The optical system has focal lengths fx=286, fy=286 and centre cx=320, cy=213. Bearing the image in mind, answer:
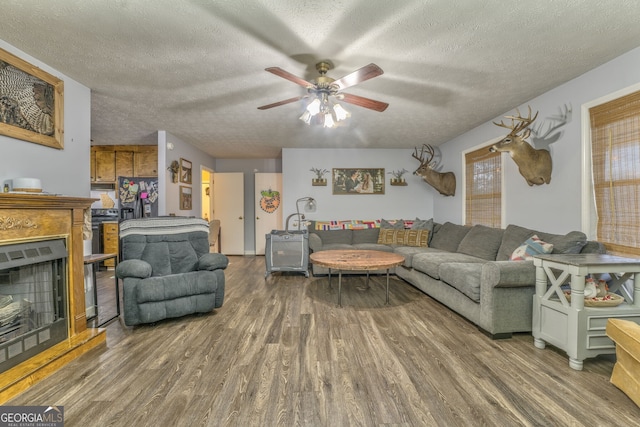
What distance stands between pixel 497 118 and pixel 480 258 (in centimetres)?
187

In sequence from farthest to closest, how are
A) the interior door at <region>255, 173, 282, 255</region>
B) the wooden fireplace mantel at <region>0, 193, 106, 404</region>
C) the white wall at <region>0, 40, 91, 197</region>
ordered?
1. the interior door at <region>255, 173, 282, 255</region>
2. the white wall at <region>0, 40, 91, 197</region>
3. the wooden fireplace mantel at <region>0, 193, 106, 404</region>

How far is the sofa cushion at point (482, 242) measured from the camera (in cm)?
351

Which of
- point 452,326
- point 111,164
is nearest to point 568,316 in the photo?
point 452,326

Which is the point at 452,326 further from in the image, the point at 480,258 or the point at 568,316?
the point at 480,258

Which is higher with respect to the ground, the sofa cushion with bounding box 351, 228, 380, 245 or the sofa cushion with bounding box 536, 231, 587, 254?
the sofa cushion with bounding box 536, 231, 587, 254

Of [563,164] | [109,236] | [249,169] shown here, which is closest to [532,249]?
[563,164]

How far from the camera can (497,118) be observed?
3.80 m

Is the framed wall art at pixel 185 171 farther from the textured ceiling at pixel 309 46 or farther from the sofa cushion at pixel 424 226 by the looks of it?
the sofa cushion at pixel 424 226

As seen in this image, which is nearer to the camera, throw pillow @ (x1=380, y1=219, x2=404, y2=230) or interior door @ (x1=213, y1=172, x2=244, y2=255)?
throw pillow @ (x1=380, y1=219, x2=404, y2=230)

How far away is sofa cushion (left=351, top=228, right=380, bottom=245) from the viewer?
523 cm

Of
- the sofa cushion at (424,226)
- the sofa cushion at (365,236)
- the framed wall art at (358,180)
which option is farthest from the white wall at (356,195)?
the sofa cushion at (424,226)

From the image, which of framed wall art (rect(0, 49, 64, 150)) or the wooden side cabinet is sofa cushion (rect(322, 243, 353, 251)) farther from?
the wooden side cabinet

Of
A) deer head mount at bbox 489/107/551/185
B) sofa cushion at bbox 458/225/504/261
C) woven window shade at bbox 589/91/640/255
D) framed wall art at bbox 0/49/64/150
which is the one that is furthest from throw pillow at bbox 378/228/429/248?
framed wall art at bbox 0/49/64/150

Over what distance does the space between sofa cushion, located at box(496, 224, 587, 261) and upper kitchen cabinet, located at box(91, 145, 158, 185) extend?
5.72 m
